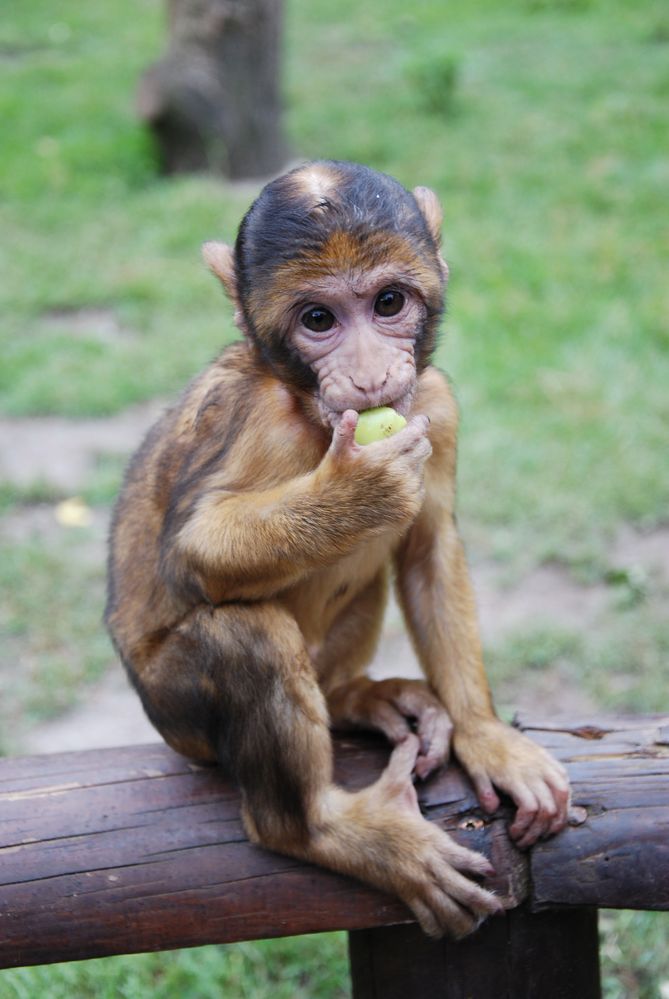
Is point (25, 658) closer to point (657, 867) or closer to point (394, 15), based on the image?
point (657, 867)

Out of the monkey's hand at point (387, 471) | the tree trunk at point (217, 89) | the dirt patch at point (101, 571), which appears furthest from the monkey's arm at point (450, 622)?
the tree trunk at point (217, 89)

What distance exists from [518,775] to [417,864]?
1.35 feet

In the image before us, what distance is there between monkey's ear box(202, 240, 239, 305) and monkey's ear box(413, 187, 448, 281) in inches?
24.3

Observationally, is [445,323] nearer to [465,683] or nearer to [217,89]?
[465,683]

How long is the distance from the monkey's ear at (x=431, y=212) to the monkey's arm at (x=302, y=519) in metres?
0.68

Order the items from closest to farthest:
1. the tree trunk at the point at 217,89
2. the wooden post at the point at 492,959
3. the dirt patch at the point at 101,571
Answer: the wooden post at the point at 492,959, the dirt patch at the point at 101,571, the tree trunk at the point at 217,89

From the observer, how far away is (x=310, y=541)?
3.41 meters

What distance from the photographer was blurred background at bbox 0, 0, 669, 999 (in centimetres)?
604

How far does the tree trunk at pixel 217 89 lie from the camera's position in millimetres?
11789

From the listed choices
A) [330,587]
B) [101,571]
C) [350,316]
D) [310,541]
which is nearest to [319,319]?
[350,316]

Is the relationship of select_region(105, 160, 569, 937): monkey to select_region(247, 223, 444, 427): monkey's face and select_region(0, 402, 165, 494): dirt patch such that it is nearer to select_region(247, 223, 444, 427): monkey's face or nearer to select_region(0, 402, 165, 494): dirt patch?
select_region(247, 223, 444, 427): monkey's face

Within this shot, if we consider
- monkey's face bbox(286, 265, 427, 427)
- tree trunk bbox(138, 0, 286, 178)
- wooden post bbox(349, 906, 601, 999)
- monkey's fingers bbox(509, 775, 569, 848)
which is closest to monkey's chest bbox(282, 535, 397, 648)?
monkey's face bbox(286, 265, 427, 427)

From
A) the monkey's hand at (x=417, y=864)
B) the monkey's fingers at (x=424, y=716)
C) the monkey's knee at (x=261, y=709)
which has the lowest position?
the monkey's hand at (x=417, y=864)

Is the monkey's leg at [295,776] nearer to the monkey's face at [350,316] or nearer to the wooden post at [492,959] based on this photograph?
the wooden post at [492,959]
